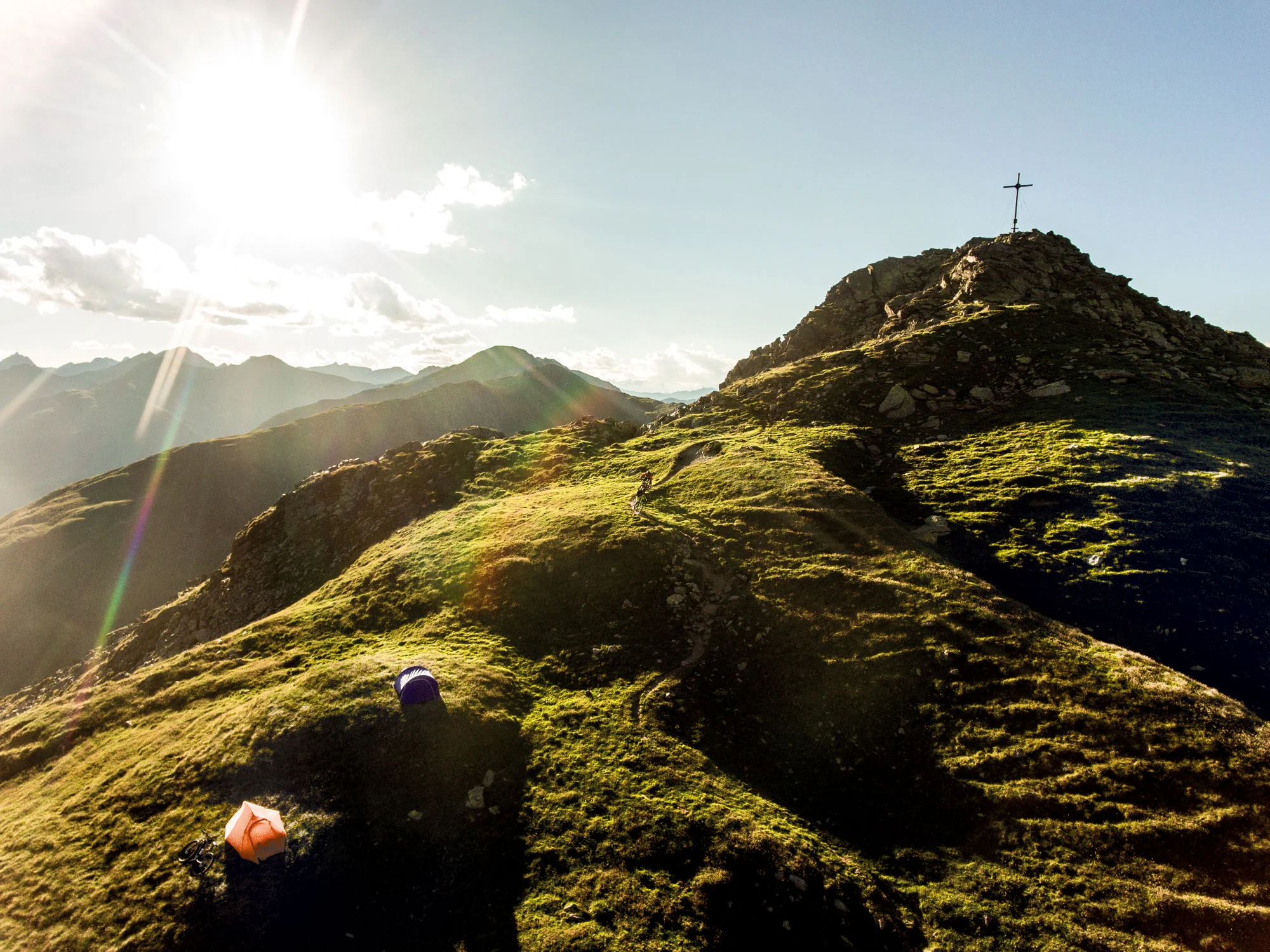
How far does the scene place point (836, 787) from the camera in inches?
734

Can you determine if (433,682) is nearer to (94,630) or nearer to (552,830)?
(552,830)

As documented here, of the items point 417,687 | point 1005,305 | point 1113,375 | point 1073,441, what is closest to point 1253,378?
point 1113,375

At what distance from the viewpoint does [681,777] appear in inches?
722

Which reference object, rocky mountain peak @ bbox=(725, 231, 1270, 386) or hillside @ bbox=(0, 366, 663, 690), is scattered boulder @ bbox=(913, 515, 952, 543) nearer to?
rocky mountain peak @ bbox=(725, 231, 1270, 386)

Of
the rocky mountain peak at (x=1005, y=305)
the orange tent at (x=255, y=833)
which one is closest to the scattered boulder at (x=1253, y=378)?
the rocky mountain peak at (x=1005, y=305)

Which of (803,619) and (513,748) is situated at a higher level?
(803,619)

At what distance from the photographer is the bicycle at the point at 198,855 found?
16.2m

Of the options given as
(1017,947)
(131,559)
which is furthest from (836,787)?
(131,559)

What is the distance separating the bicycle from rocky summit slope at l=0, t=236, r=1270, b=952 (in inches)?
15.2

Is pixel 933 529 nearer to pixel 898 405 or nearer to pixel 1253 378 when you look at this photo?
pixel 898 405

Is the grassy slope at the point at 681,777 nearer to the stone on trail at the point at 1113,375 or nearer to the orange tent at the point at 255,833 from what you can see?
the orange tent at the point at 255,833

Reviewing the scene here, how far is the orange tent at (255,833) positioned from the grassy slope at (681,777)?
49cm

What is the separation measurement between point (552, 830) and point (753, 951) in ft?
22.9

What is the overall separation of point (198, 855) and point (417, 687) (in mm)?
7722
